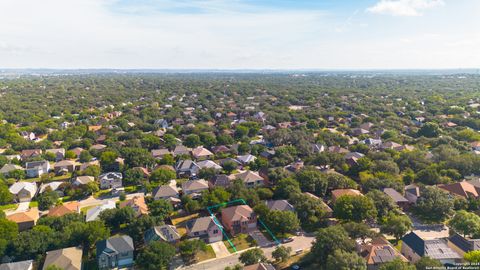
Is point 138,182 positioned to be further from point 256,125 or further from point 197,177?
point 256,125

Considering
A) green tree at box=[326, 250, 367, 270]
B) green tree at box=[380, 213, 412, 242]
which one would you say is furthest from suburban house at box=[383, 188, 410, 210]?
green tree at box=[326, 250, 367, 270]

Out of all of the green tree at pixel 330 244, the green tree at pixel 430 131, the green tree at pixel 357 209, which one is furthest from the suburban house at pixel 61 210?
the green tree at pixel 430 131

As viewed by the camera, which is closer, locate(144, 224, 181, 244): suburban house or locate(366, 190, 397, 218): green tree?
locate(144, 224, 181, 244): suburban house

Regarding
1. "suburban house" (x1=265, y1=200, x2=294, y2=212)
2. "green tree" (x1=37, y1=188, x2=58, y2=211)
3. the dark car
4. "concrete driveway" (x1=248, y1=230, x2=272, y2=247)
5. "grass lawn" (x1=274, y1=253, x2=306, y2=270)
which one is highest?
"suburban house" (x1=265, y1=200, x2=294, y2=212)

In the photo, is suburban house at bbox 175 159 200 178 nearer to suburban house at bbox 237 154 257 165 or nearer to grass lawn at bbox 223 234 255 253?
suburban house at bbox 237 154 257 165

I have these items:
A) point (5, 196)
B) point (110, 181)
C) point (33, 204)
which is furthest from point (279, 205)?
point (5, 196)

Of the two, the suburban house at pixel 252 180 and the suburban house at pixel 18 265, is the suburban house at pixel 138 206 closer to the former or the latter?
the suburban house at pixel 18 265
